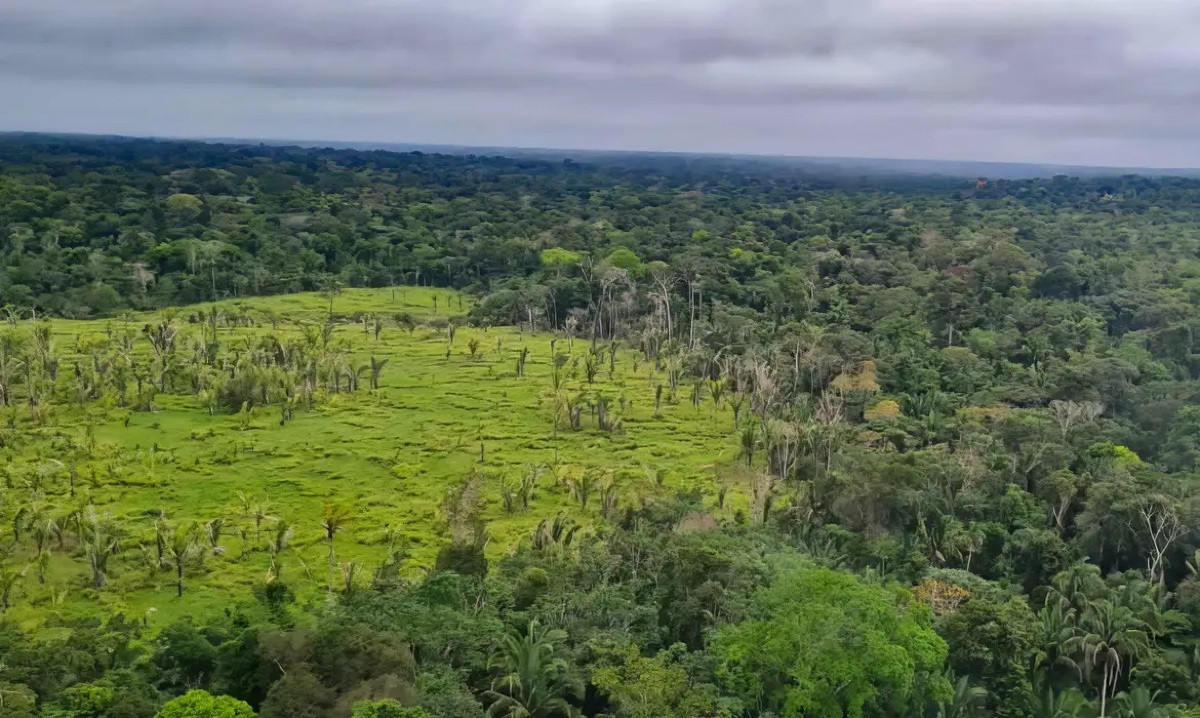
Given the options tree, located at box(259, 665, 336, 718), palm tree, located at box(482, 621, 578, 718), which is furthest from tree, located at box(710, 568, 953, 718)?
tree, located at box(259, 665, 336, 718)

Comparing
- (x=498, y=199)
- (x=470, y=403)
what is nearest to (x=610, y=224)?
(x=498, y=199)

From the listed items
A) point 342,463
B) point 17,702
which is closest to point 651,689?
point 17,702

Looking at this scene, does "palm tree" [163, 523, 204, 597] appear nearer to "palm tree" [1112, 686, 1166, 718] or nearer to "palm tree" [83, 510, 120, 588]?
"palm tree" [83, 510, 120, 588]

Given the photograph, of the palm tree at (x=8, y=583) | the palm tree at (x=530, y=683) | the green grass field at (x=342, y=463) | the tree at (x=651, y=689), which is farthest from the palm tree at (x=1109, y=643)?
the palm tree at (x=8, y=583)

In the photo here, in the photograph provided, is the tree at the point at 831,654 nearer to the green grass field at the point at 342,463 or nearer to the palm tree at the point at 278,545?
the green grass field at the point at 342,463

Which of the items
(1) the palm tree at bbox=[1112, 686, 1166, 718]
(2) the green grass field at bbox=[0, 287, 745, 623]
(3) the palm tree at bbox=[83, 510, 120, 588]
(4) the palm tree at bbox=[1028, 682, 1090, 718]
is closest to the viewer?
(1) the palm tree at bbox=[1112, 686, 1166, 718]

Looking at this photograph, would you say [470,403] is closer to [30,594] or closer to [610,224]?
[30,594]
